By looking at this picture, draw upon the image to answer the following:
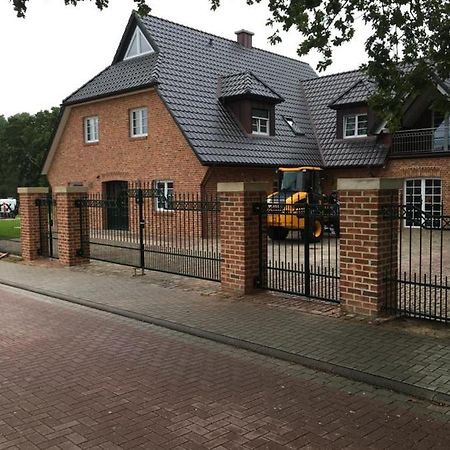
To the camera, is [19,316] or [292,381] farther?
[19,316]

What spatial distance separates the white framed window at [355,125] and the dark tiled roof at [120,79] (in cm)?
906

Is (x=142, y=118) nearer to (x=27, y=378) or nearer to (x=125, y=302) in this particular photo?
(x=125, y=302)

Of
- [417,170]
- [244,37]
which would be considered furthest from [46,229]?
[244,37]

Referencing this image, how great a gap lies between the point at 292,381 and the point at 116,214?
26.9ft

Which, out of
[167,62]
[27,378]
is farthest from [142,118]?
[27,378]

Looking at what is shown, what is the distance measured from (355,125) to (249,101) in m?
5.55

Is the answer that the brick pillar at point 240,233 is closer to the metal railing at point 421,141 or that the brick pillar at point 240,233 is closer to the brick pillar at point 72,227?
the brick pillar at point 72,227

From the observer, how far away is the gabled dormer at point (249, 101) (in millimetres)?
A: 21891

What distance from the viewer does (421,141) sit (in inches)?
893

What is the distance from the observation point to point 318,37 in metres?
7.71

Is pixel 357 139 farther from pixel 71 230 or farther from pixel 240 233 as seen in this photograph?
pixel 240 233

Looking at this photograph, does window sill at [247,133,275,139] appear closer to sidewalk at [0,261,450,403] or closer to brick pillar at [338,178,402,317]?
sidewalk at [0,261,450,403]

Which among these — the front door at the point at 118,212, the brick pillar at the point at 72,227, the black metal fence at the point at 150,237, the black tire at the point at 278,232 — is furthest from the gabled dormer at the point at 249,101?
the brick pillar at the point at 72,227

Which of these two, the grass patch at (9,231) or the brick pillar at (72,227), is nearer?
the brick pillar at (72,227)
